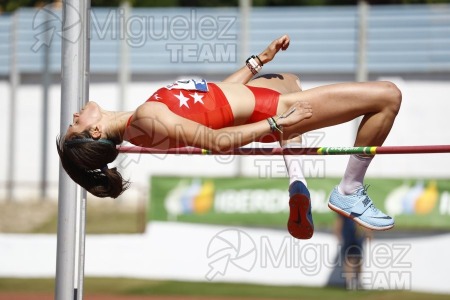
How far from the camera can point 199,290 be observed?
12.6m

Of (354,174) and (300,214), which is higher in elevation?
(354,174)

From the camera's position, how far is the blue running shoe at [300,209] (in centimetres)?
604

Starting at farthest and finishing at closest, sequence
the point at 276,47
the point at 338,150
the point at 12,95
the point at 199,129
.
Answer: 1. the point at 12,95
2. the point at 276,47
3. the point at 338,150
4. the point at 199,129

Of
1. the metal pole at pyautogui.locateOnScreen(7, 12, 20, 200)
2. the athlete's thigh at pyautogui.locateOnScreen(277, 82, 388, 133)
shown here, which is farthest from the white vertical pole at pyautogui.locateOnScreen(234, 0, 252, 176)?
the athlete's thigh at pyautogui.locateOnScreen(277, 82, 388, 133)

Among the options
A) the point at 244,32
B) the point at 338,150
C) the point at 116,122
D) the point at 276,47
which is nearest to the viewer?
the point at 338,150

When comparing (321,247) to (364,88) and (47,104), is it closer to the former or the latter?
(364,88)

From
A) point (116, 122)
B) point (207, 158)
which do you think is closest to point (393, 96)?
point (116, 122)

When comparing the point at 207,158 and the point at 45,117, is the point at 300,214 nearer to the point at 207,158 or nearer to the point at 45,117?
the point at 207,158

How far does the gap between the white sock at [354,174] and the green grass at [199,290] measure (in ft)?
19.1

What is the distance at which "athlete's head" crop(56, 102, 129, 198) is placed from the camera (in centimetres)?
552

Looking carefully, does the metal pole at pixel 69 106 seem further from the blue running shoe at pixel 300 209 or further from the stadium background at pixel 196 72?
the stadium background at pixel 196 72

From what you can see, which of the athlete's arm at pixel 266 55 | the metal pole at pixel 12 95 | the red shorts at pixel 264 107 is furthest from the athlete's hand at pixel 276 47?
the metal pole at pixel 12 95

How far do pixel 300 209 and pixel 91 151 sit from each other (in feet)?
4.78

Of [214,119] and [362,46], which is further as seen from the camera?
[362,46]
